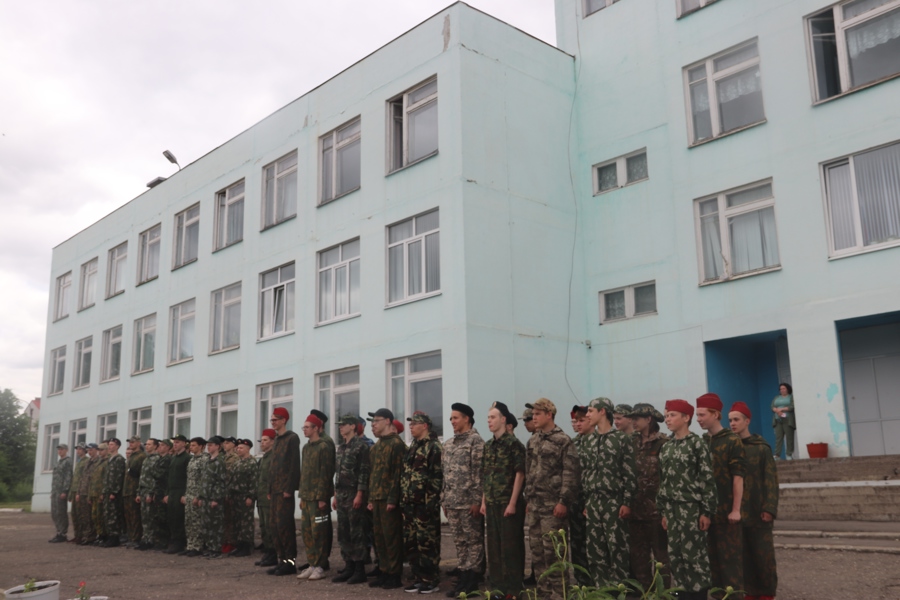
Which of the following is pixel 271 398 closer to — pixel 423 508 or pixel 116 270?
pixel 423 508

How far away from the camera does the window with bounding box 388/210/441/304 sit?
1490 centimetres

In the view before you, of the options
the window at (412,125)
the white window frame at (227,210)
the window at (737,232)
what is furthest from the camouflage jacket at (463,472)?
the white window frame at (227,210)

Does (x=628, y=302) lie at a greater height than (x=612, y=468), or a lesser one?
greater

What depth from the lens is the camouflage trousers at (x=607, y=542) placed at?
7.18 m

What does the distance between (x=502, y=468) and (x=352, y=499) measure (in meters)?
2.55

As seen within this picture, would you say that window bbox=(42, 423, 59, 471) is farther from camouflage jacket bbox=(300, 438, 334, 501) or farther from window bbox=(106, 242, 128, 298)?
camouflage jacket bbox=(300, 438, 334, 501)

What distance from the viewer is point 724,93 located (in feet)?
48.3

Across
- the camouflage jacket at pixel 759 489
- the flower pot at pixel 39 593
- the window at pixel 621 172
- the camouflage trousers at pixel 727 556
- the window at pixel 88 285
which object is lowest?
the flower pot at pixel 39 593

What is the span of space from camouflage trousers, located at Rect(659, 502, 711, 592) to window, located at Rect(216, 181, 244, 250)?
15.5m

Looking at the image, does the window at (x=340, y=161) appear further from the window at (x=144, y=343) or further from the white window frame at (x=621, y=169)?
the window at (x=144, y=343)

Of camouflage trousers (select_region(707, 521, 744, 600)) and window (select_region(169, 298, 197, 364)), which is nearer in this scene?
camouflage trousers (select_region(707, 521, 744, 600))

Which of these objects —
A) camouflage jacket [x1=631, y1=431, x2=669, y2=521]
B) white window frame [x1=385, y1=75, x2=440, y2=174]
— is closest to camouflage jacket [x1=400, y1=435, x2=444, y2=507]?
camouflage jacket [x1=631, y1=431, x2=669, y2=521]

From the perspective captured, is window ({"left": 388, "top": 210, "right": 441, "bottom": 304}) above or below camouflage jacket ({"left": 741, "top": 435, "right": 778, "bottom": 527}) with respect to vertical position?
above

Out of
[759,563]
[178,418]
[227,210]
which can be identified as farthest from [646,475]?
[178,418]
